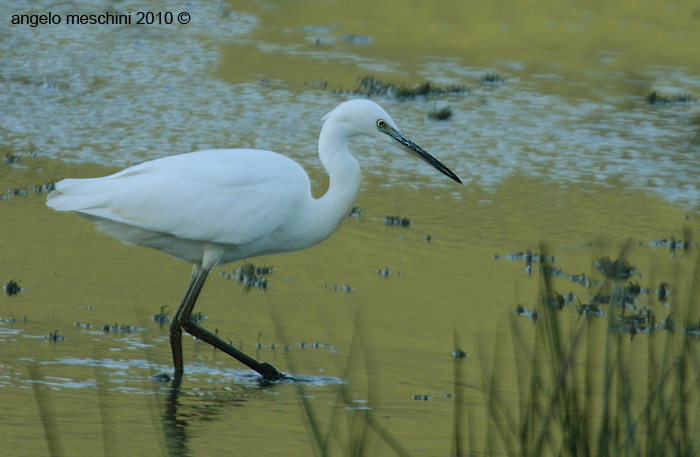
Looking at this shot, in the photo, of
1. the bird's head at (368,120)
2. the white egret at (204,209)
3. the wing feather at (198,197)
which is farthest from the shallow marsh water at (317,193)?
the bird's head at (368,120)

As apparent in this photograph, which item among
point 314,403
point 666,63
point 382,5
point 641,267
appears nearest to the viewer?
point 314,403

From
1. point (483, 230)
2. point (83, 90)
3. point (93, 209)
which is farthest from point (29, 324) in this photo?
point (83, 90)

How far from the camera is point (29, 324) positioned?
5953mm

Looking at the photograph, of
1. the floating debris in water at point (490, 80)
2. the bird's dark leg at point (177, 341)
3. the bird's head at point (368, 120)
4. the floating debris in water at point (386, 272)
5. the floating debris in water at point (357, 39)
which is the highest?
the floating debris in water at point (357, 39)

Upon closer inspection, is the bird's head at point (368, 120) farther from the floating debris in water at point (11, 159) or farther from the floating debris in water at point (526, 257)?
the floating debris in water at point (11, 159)

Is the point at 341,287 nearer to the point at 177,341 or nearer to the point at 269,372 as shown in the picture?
the point at 269,372

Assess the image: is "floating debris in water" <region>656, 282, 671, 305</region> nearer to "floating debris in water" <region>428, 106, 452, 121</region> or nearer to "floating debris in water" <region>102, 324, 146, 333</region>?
"floating debris in water" <region>102, 324, 146, 333</region>

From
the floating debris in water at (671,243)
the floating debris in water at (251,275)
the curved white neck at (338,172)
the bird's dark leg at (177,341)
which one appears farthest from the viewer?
the floating debris in water at (671,243)

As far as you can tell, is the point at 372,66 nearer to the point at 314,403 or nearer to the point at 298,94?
the point at 298,94

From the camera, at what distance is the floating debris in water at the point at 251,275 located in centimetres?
702

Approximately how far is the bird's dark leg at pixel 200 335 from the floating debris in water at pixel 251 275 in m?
1.05

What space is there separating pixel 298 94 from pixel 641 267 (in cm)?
639

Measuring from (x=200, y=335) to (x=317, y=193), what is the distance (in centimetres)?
355

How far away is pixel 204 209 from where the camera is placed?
19.1 feet
